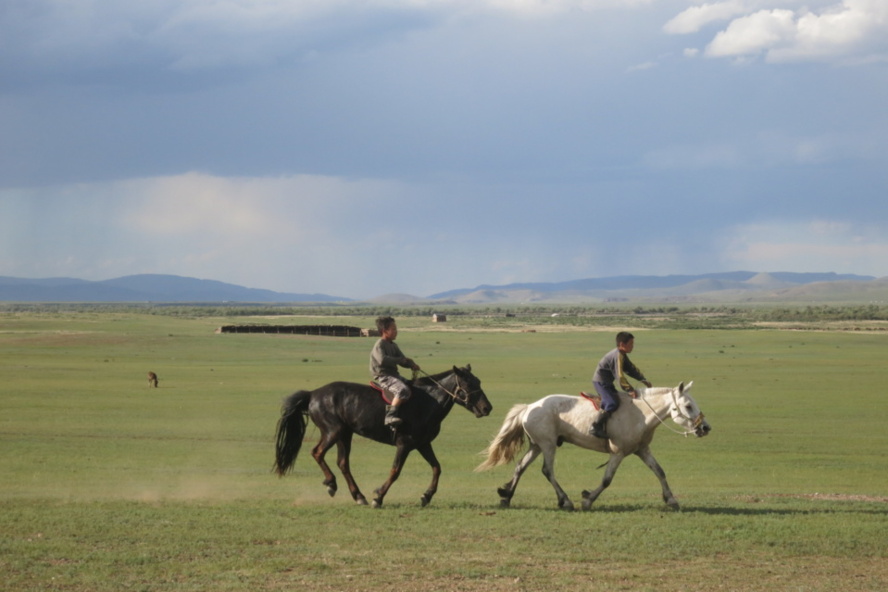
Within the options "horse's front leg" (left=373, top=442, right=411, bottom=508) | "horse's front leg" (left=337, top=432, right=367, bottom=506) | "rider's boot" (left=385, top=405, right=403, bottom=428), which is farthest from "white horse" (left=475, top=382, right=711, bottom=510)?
"horse's front leg" (left=337, top=432, right=367, bottom=506)

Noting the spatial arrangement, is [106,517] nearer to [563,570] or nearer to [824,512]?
[563,570]

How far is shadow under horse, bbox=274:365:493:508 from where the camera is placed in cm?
1391

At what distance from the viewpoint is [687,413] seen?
13.5 metres

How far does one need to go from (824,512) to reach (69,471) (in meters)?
12.5

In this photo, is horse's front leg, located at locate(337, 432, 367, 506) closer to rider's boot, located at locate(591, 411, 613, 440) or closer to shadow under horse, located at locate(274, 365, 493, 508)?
shadow under horse, located at locate(274, 365, 493, 508)

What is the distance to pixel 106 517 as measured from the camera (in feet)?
41.7

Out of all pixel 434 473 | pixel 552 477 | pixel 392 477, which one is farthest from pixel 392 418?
pixel 552 477

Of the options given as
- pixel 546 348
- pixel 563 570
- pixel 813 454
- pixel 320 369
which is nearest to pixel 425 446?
pixel 563 570

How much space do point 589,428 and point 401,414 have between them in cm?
252

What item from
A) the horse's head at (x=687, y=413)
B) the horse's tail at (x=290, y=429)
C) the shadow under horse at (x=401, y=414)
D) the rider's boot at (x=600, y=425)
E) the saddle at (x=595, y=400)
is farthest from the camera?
the horse's tail at (x=290, y=429)

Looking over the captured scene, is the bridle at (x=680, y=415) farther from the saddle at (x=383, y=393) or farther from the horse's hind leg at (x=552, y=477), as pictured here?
the saddle at (x=383, y=393)

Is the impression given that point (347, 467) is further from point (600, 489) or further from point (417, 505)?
point (600, 489)

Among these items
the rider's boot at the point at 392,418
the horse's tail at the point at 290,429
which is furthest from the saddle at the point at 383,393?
the horse's tail at the point at 290,429

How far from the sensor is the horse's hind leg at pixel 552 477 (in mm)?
13828
